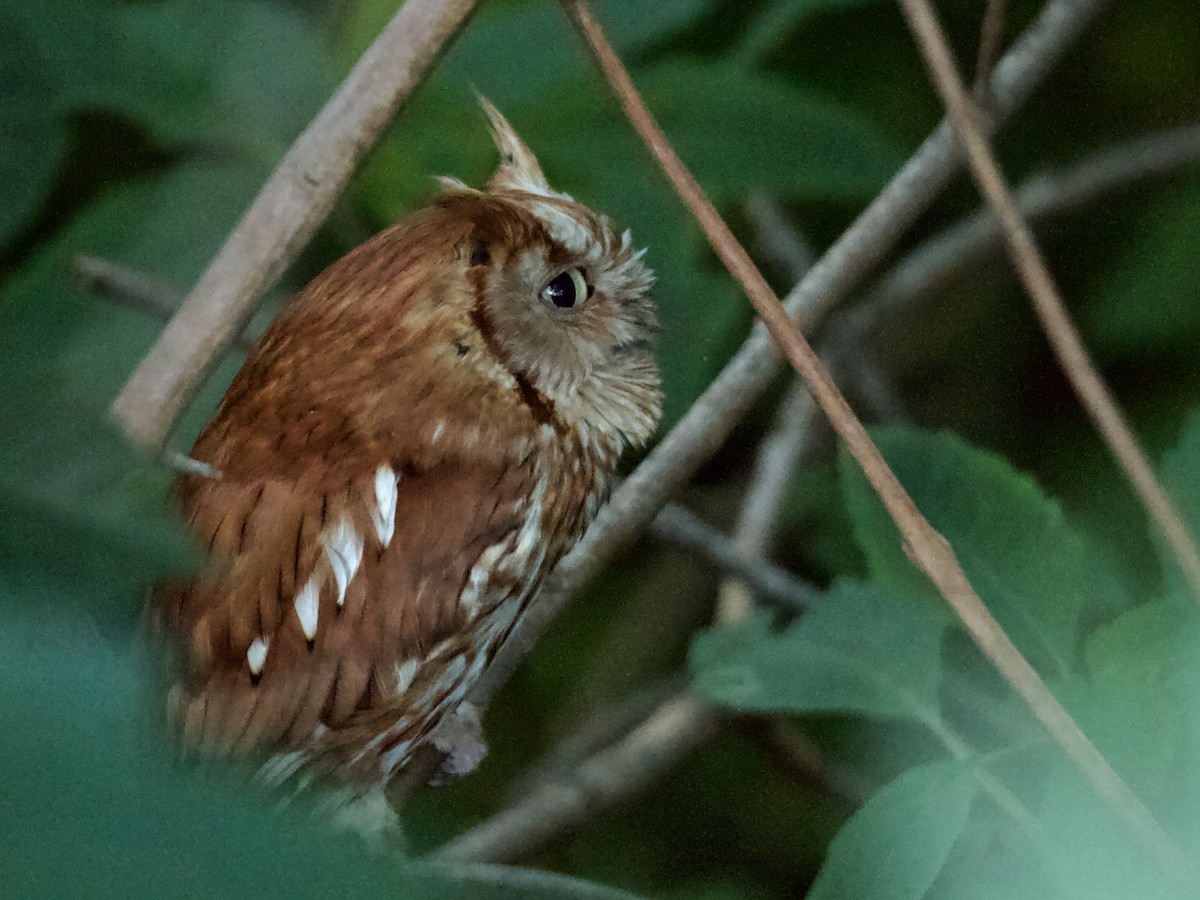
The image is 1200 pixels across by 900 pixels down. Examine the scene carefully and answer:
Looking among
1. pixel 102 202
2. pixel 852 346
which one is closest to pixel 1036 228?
pixel 852 346

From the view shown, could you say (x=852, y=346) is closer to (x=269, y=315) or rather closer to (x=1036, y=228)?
(x=1036, y=228)

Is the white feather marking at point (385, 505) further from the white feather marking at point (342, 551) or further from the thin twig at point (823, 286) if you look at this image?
the thin twig at point (823, 286)

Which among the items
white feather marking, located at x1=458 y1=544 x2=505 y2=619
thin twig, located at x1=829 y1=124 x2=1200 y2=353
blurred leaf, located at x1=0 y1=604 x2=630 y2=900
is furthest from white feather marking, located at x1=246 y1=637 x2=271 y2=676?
thin twig, located at x1=829 y1=124 x2=1200 y2=353

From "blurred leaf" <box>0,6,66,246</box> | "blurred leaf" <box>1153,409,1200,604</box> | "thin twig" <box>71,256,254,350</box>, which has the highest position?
"blurred leaf" <box>1153,409,1200,604</box>

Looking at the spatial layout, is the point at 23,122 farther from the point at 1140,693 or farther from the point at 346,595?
the point at 1140,693

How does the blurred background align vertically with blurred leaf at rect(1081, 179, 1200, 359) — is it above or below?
below

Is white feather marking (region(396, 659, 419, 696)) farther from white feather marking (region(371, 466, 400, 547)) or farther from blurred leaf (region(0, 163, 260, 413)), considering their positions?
blurred leaf (region(0, 163, 260, 413))

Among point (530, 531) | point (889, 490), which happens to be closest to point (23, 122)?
point (530, 531)
